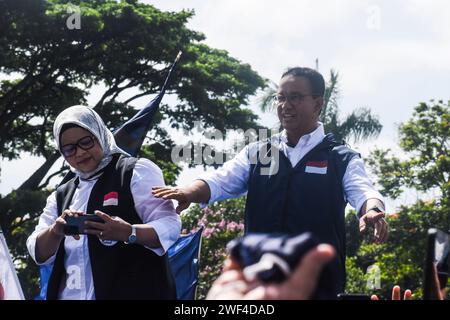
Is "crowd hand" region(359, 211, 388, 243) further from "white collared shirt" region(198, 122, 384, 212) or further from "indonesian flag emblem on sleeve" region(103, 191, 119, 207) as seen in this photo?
"indonesian flag emblem on sleeve" region(103, 191, 119, 207)

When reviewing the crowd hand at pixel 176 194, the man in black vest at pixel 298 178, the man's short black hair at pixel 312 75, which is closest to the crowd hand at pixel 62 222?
the crowd hand at pixel 176 194

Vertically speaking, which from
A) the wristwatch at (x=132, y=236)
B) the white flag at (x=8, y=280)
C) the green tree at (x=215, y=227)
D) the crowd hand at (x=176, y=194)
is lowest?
the white flag at (x=8, y=280)

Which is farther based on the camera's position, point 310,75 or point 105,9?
point 105,9

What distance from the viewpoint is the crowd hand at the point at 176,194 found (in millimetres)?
2885

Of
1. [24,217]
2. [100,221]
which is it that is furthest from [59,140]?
[24,217]

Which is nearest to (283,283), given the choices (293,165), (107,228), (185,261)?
(107,228)

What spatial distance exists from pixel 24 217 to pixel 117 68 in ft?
11.9

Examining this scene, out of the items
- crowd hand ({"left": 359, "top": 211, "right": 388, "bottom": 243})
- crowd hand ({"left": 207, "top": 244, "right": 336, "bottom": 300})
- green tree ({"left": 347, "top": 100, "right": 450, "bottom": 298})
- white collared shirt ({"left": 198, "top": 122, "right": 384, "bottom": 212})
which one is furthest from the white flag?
green tree ({"left": 347, "top": 100, "right": 450, "bottom": 298})

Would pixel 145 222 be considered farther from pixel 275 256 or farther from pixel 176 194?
pixel 275 256

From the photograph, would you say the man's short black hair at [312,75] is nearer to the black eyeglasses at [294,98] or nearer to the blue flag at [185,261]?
the black eyeglasses at [294,98]

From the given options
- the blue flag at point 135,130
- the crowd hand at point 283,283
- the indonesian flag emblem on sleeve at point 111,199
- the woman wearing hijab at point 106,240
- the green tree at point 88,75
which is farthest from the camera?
the green tree at point 88,75

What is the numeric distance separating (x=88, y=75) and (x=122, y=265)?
14249mm
